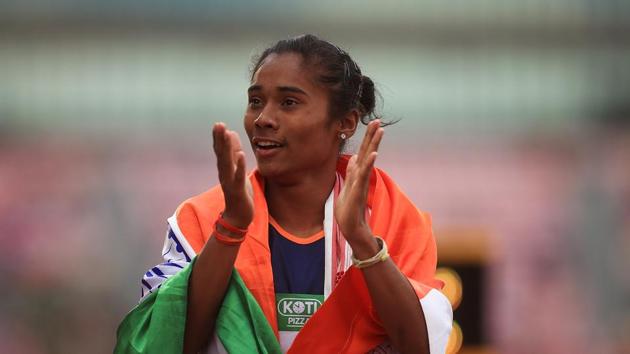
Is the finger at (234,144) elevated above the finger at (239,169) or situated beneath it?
elevated above

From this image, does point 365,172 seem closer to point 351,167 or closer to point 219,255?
point 351,167

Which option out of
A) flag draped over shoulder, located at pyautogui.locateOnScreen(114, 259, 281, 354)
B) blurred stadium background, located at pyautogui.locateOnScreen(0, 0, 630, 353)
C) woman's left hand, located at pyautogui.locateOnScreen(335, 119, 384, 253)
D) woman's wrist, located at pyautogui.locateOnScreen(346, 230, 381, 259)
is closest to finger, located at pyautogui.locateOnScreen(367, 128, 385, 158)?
woman's left hand, located at pyautogui.locateOnScreen(335, 119, 384, 253)

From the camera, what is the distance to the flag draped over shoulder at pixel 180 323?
2.56 m

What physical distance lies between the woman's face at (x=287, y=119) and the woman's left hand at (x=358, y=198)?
0.17m

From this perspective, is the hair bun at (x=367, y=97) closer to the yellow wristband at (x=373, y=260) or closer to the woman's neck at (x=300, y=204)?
the woman's neck at (x=300, y=204)

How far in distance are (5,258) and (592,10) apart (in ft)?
16.0

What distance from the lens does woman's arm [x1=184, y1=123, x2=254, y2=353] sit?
8.19 ft

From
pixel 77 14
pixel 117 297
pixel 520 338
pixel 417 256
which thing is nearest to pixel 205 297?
pixel 417 256

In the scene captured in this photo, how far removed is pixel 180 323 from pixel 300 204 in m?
0.45

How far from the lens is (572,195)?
7.83 metres

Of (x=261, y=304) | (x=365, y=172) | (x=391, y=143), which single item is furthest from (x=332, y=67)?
(x=391, y=143)

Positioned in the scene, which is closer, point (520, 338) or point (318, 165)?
point (318, 165)

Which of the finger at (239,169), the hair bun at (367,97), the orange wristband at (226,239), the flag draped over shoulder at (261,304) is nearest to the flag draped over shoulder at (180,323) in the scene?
the flag draped over shoulder at (261,304)

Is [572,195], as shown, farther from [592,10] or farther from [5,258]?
[5,258]
